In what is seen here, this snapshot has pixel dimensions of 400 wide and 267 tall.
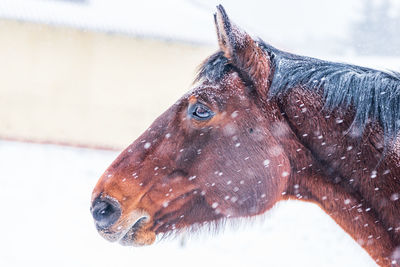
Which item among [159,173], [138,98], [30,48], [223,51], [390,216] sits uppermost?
[223,51]

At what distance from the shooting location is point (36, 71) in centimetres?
1067

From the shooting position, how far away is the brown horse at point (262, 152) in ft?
5.61

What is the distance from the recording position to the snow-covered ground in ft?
15.4

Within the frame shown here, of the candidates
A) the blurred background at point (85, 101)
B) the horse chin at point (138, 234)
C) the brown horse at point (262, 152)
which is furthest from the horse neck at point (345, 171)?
the blurred background at point (85, 101)

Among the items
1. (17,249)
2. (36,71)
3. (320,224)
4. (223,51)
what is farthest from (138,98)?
(223,51)

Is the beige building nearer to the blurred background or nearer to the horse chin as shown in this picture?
the blurred background

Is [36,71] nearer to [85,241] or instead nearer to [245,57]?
[85,241]

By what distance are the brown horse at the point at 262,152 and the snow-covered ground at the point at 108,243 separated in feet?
5.59

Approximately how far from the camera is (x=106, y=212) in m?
1.84

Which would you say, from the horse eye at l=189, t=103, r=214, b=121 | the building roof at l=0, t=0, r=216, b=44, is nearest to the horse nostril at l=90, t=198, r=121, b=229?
the horse eye at l=189, t=103, r=214, b=121

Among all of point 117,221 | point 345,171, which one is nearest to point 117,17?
point 117,221

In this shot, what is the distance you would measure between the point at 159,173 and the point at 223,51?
1.97 ft

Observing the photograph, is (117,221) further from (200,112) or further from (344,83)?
(344,83)

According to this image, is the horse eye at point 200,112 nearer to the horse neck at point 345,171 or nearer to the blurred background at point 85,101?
the horse neck at point 345,171
